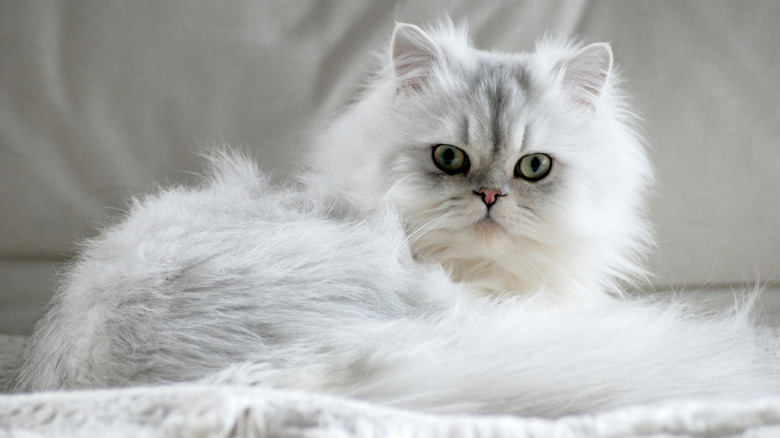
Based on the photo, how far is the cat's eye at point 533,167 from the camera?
1.26m

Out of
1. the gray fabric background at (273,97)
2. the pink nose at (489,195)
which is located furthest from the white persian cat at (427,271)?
the gray fabric background at (273,97)

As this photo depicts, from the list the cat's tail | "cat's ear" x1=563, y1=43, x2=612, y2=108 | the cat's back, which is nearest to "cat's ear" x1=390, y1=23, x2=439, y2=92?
"cat's ear" x1=563, y1=43, x2=612, y2=108

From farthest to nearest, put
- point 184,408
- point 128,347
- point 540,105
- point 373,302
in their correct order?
point 540,105 < point 373,302 < point 128,347 < point 184,408

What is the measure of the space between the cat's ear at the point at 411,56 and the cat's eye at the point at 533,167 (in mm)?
289

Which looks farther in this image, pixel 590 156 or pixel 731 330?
pixel 590 156

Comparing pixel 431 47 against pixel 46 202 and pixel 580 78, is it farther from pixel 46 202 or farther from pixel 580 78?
pixel 46 202

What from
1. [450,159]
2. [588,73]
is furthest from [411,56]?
[588,73]

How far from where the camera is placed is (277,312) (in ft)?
2.78

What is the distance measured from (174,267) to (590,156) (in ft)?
2.87

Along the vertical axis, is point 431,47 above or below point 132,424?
above

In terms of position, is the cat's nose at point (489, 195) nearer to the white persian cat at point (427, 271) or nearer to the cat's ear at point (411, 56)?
the white persian cat at point (427, 271)

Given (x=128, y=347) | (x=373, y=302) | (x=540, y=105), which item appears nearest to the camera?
(x=128, y=347)

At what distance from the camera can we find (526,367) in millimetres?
782

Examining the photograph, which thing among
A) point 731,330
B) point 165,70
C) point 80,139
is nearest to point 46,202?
point 80,139
